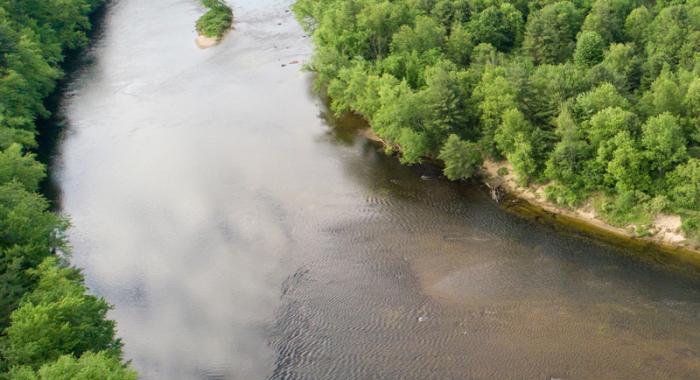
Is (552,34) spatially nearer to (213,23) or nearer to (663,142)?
(663,142)

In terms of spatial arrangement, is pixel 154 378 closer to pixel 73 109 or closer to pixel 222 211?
pixel 222 211

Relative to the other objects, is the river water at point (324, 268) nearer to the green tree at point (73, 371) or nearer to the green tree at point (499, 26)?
the green tree at point (73, 371)

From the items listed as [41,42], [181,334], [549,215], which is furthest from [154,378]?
[41,42]

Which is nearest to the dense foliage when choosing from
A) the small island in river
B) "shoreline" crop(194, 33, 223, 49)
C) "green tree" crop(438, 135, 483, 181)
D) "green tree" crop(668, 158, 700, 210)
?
the small island in river

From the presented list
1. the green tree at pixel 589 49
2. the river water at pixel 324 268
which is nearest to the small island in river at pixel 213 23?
the river water at pixel 324 268

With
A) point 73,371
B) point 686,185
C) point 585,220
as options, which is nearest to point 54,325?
point 73,371

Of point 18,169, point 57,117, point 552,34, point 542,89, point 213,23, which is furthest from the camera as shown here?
point 213,23
